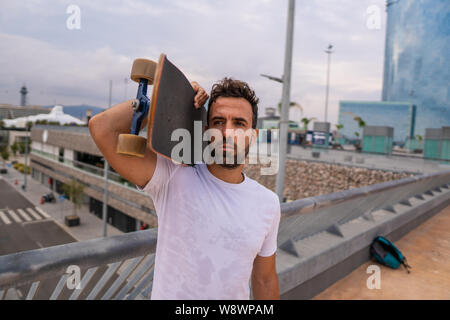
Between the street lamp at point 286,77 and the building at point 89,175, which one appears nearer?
the street lamp at point 286,77

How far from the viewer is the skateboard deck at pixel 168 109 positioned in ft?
3.44

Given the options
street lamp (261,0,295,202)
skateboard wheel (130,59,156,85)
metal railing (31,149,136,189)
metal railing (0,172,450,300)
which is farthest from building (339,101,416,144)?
skateboard wheel (130,59,156,85)

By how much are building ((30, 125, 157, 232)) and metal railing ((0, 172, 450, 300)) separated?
1873cm

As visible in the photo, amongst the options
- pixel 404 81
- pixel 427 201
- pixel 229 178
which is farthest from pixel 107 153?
pixel 427 201

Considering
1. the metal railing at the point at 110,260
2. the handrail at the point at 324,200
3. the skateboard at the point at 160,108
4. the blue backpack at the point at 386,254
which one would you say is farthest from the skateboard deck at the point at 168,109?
the blue backpack at the point at 386,254

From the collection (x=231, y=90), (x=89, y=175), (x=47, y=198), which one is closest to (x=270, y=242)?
(x=231, y=90)

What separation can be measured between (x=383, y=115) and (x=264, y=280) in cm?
9858

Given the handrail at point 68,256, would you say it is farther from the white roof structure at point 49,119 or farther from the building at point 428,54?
the white roof structure at point 49,119

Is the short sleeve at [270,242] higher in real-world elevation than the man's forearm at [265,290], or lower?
higher

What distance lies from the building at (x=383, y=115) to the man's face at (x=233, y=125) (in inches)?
3299

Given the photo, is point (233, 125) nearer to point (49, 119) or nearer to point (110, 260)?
point (110, 260)

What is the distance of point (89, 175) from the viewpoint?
29.6 m

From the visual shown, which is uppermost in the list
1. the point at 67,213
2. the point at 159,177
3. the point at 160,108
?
the point at 160,108
